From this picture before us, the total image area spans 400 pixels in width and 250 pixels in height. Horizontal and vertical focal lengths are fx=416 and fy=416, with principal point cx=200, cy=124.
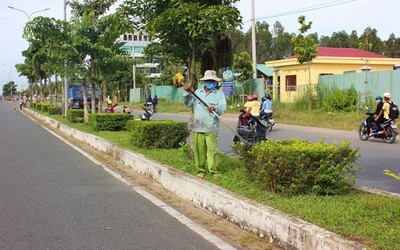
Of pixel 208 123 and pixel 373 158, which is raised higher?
pixel 208 123

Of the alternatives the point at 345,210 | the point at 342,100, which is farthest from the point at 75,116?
the point at 345,210

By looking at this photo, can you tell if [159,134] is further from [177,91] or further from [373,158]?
[177,91]

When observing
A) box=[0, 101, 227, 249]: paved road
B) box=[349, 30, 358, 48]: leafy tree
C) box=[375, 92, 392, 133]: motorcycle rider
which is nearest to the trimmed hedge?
box=[0, 101, 227, 249]: paved road

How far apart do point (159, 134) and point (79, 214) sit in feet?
15.3

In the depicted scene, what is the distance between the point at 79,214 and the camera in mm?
5594

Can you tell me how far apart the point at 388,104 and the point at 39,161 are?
403 inches

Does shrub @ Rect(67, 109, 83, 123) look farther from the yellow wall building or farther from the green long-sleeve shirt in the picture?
the green long-sleeve shirt

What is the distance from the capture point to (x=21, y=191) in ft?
23.1

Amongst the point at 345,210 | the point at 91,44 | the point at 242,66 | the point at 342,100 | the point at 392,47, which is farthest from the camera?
the point at 392,47

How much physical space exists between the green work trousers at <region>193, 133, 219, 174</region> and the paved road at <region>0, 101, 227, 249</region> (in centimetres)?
105

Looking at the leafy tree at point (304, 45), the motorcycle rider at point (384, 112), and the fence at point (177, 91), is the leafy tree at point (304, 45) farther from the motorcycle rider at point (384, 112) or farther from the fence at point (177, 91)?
the motorcycle rider at point (384, 112)

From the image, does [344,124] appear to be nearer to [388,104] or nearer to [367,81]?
[367,81]

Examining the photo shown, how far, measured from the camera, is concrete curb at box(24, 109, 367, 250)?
3719 millimetres

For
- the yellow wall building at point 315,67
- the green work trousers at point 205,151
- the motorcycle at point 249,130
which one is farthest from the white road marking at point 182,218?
the yellow wall building at point 315,67
